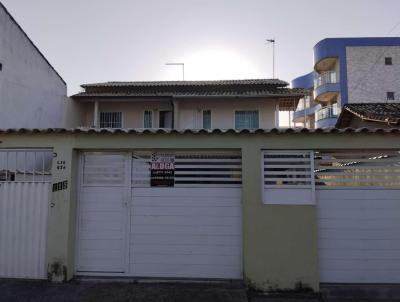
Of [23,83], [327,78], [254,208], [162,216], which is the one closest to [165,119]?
[23,83]

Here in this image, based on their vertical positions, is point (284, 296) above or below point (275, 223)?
below

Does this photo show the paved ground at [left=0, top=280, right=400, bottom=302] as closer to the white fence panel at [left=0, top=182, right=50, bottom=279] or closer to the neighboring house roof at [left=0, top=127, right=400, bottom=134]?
the white fence panel at [left=0, top=182, right=50, bottom=279]

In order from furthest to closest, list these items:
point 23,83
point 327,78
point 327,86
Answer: point 327,78, point 327,86, point 23,83

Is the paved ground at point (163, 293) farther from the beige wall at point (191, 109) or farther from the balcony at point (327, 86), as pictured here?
the balcony at point (327, 86)

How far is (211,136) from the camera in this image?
5.59 meters

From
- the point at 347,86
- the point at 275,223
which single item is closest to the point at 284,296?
the point at 275,223

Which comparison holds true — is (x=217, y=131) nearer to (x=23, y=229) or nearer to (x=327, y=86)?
(x=23, y=229)

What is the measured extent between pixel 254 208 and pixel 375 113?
5.62 meters

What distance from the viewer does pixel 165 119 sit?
1516 cm

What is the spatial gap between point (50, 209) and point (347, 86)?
990 inches

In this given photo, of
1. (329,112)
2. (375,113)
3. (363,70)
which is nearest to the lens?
(375,113)

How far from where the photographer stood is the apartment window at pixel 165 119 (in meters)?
15.1

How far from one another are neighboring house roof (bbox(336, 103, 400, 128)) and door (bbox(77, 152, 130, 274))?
20.9 feet

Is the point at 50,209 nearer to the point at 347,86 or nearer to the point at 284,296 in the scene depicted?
the point at 284,296
